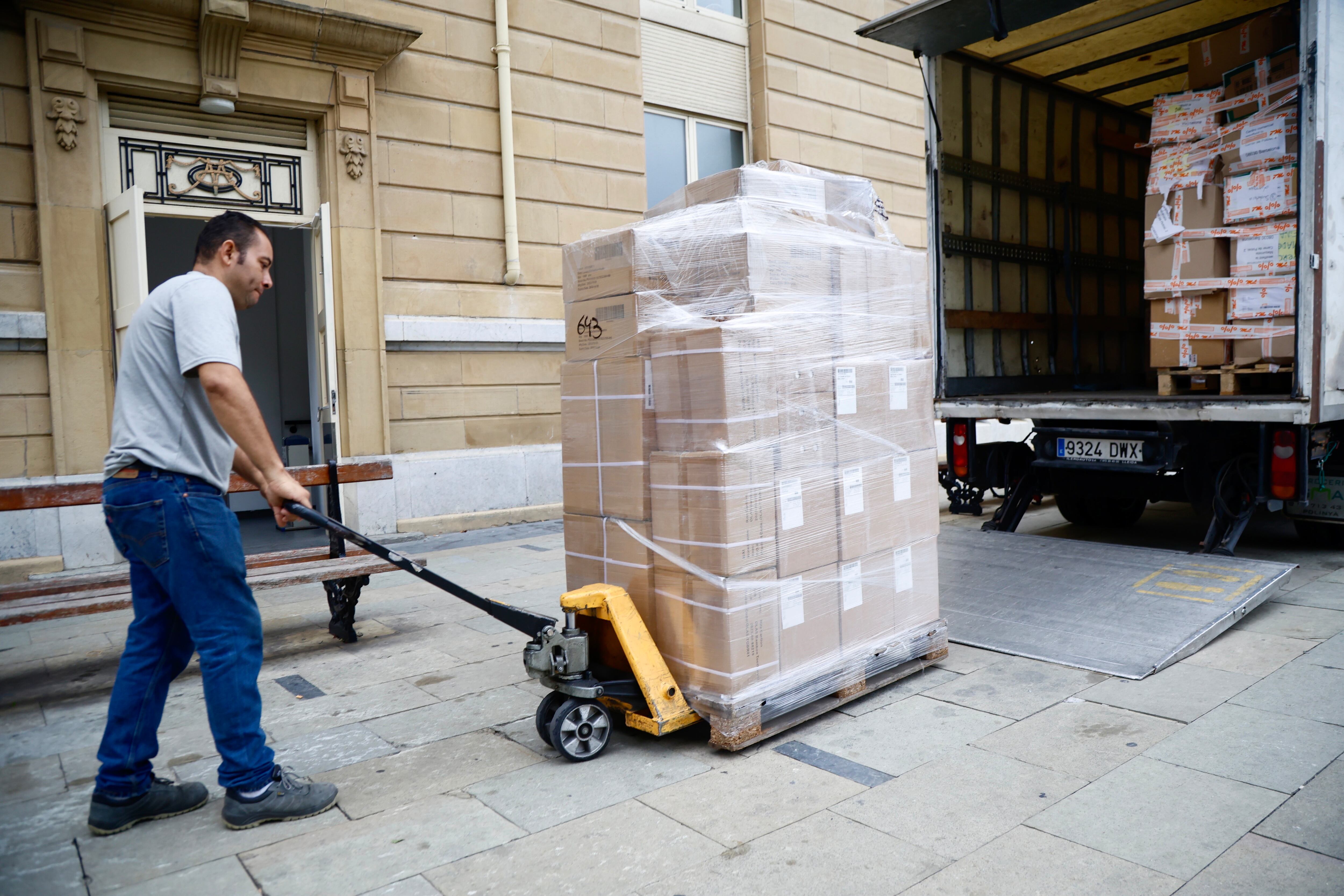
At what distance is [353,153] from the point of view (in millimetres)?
7684

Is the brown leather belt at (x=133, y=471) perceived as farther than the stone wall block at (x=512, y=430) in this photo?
No

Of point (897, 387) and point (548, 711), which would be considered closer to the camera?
point (548, 711)

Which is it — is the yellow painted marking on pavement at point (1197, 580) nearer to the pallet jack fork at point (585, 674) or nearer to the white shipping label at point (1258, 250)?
the white shipping label at point (1258, 250)

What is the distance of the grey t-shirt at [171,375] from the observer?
2.81 meters

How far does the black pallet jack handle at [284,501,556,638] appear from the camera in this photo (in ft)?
9.75

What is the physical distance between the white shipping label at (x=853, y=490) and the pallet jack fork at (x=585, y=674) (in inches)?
37.3

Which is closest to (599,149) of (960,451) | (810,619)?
(960,451)

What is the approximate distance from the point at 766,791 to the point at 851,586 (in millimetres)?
1005

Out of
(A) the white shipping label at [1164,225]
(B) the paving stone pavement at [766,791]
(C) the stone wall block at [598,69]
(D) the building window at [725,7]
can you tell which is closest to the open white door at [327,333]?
(C) the stone wall block at [598,69]

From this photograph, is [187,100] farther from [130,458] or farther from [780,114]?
[780,114]

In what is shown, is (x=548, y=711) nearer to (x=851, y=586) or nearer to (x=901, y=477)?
(x=851, y=586)

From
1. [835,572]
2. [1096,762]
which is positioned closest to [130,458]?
[835,572]

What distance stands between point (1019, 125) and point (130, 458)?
7.04 metres

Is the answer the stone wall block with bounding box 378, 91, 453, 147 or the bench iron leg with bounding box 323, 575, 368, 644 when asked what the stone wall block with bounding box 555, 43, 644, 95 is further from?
the bench iron leg with bounding box 323, 575, 368, 644
